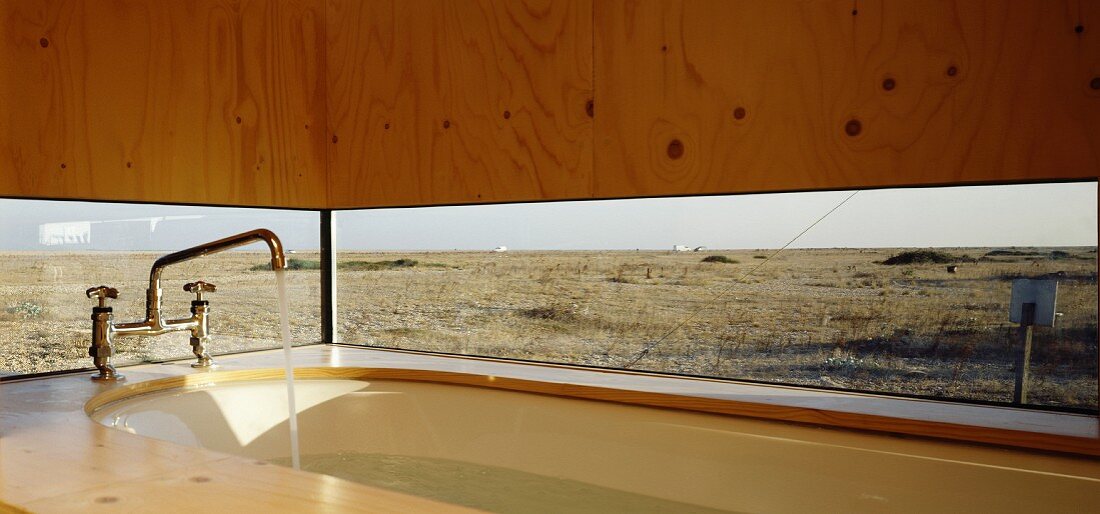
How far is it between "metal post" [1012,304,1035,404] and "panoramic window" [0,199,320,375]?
87.1 inches

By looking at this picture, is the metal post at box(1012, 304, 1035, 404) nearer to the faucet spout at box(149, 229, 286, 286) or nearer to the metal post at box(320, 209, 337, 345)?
the faucet spout at box(149, 229, 286, 286)

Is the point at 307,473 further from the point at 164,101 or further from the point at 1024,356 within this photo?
the point at 164,101

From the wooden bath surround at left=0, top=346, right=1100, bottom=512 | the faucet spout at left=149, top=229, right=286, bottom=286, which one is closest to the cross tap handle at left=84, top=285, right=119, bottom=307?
the faucet spout at left=149, top=229, right=286, bottom=286

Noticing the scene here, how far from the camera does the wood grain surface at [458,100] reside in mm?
2234

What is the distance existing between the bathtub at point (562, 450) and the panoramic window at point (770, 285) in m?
0.38

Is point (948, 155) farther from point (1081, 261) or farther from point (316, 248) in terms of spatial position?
point (316, 248)

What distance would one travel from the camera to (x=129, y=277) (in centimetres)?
240

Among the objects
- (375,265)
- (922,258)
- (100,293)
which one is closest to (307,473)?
(100,293)

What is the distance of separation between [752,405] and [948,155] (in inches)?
26.9

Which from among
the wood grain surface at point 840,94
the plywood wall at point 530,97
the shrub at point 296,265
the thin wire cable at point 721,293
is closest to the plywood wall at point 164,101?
Answer: the plywood wall at point 530,97

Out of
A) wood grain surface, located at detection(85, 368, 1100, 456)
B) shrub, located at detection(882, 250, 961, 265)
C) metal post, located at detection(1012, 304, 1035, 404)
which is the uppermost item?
shrub, located at detection(882, 250, 961, 265)

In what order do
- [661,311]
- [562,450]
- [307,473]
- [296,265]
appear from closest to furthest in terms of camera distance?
[307,473], [562,450], [661,311], [296,265]

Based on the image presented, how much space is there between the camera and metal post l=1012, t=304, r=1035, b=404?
68.8 inches

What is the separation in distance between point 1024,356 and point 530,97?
55.9 inches
